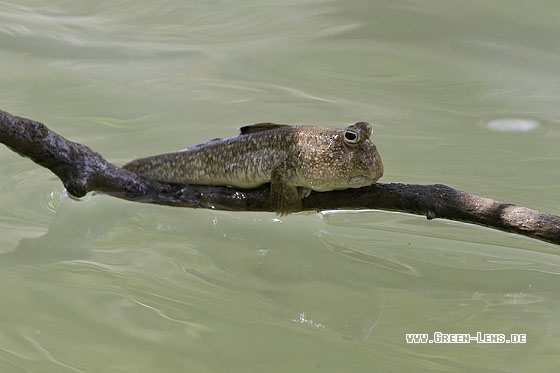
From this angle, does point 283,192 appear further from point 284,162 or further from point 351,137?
point 351,137

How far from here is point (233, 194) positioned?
11.8 ft

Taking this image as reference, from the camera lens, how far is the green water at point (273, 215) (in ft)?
11.6

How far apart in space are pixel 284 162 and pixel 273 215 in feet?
4.56

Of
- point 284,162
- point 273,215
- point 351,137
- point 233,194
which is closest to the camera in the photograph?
point 351,137

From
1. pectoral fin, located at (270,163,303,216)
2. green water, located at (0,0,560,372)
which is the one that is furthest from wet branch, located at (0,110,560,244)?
green water, located at (0,0,560,372)

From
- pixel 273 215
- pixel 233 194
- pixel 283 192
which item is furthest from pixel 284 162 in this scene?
pixel 273 215

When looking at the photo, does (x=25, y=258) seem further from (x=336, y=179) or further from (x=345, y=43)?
(x=345, y=43)

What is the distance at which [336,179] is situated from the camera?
3.30 metres

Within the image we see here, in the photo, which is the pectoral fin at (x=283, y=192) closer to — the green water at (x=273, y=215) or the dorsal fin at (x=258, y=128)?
the dorsal fin at (x=258, y=128)

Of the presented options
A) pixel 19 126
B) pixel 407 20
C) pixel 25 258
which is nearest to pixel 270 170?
pixel 19 126

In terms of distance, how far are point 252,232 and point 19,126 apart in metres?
1.62

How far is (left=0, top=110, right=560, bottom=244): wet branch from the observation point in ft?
10.5

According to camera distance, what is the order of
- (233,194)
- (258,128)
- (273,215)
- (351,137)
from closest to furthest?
(351,137) < (233,194) < (258,128) < (273,215)

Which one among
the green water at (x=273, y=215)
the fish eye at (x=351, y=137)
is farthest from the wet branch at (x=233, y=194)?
the green water at (x=273, y=215)
